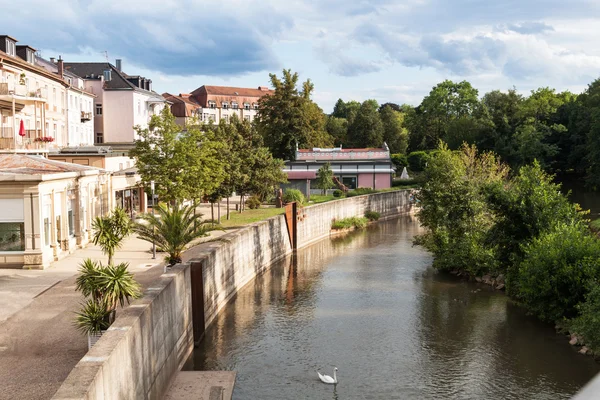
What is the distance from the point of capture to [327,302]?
98.0 feet

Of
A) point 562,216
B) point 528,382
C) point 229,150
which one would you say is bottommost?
point 528,382

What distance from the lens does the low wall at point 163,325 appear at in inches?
468

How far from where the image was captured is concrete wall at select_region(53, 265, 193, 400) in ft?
37.4

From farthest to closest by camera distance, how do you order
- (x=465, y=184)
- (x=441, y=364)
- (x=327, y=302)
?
(x=465, y=184), (x=327, y=302), (x=441, y=364)

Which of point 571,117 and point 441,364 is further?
point 571,117

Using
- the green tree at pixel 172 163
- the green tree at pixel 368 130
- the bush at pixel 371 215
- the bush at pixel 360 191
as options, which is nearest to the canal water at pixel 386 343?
the green tree at pixel 172 163

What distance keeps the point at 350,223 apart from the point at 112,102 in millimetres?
30167

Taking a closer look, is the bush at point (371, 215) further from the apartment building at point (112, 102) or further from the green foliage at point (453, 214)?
the apartment building at point (112, 102)

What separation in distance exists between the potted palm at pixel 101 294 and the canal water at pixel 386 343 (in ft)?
13.7

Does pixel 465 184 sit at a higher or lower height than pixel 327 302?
higher

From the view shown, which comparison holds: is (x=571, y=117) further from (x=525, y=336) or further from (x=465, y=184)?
(x=525, y=336)

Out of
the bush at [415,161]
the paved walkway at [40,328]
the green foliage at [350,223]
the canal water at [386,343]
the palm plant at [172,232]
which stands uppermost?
the bush at [415,161]

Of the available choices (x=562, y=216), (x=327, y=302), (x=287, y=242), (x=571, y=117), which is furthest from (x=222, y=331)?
(x=571, y=117)

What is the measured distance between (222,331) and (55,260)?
399 inches
